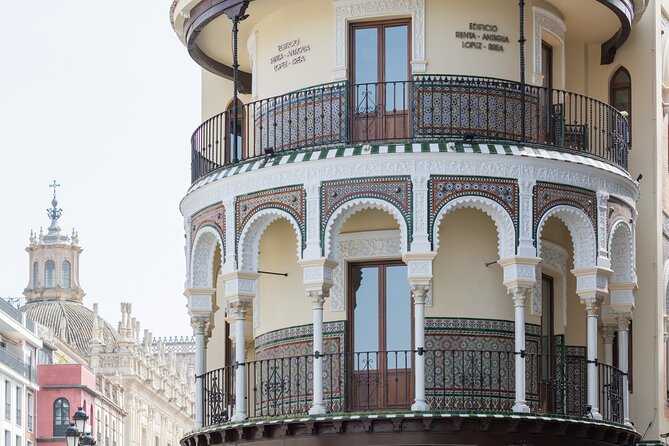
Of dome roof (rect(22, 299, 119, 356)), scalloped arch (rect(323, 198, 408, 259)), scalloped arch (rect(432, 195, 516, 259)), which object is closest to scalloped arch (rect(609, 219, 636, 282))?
scalloped arch (rect(432, 195, 516, 259))

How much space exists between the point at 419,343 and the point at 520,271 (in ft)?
6.72

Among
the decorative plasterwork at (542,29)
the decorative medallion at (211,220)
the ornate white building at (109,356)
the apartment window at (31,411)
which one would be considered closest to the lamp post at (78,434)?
the decorative medallion at (211,220)

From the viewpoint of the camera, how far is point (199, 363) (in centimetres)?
3077

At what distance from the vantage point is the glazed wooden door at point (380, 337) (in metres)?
28.5

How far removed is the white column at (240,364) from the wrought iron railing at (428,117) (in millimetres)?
2576

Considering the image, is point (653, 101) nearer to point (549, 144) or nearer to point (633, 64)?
point (633, 64)

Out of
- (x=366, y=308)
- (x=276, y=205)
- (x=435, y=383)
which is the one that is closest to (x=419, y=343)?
(x=435, y=383)

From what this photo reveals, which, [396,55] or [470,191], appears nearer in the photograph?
[470,191]

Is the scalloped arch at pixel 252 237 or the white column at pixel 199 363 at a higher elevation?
the scalloped arch at pixel 252 237

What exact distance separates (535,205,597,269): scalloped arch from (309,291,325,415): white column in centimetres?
397

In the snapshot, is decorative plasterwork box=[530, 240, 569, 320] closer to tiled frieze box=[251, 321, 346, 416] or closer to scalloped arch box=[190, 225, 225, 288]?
tiled frieze box=[251, 321, 346, 416]

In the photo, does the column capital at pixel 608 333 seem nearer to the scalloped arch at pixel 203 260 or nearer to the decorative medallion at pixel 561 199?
the decorative medallion at pixel 561 199

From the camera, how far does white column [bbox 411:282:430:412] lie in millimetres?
27344

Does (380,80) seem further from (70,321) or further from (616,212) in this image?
(70,321)
